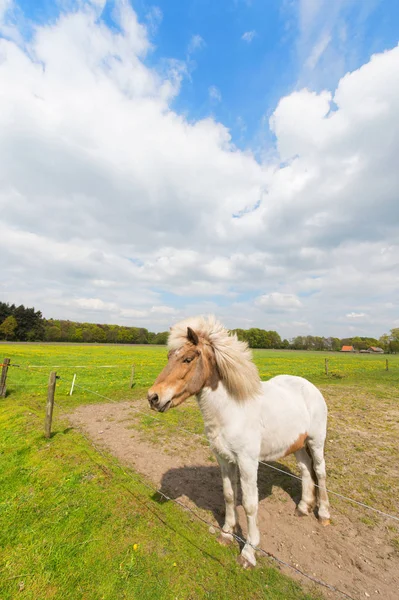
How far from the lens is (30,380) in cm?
1447

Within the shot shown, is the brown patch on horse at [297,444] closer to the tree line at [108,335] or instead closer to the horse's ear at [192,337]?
the horse's ear at [192,337]

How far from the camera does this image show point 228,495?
140 inches

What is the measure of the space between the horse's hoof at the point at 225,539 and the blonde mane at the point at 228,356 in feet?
6.77

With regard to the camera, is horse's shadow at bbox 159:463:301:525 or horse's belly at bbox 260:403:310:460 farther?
horse's shadow at bbox 159:463:301:525

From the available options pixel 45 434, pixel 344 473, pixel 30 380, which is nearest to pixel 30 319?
pixel 30 380

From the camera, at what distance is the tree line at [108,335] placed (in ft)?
255

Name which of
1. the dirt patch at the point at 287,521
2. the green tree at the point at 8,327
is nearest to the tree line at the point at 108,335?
the green tree at the point at 8,327

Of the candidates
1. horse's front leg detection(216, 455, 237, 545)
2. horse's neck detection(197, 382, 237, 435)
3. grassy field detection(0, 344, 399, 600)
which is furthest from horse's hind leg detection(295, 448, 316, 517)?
horse's neck detection(197, 382, 237, 435)

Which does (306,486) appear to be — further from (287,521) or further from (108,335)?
(108,335)

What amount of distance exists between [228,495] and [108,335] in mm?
102696

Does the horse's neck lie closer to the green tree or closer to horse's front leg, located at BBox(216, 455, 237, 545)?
horse's front leg, located at BBox(216, 455, 237, 545)

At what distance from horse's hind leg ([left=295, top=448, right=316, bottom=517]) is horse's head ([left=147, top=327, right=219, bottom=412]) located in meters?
2.53

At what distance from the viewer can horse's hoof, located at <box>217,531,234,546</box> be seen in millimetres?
3471

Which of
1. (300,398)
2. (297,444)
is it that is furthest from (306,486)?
(300,398)
